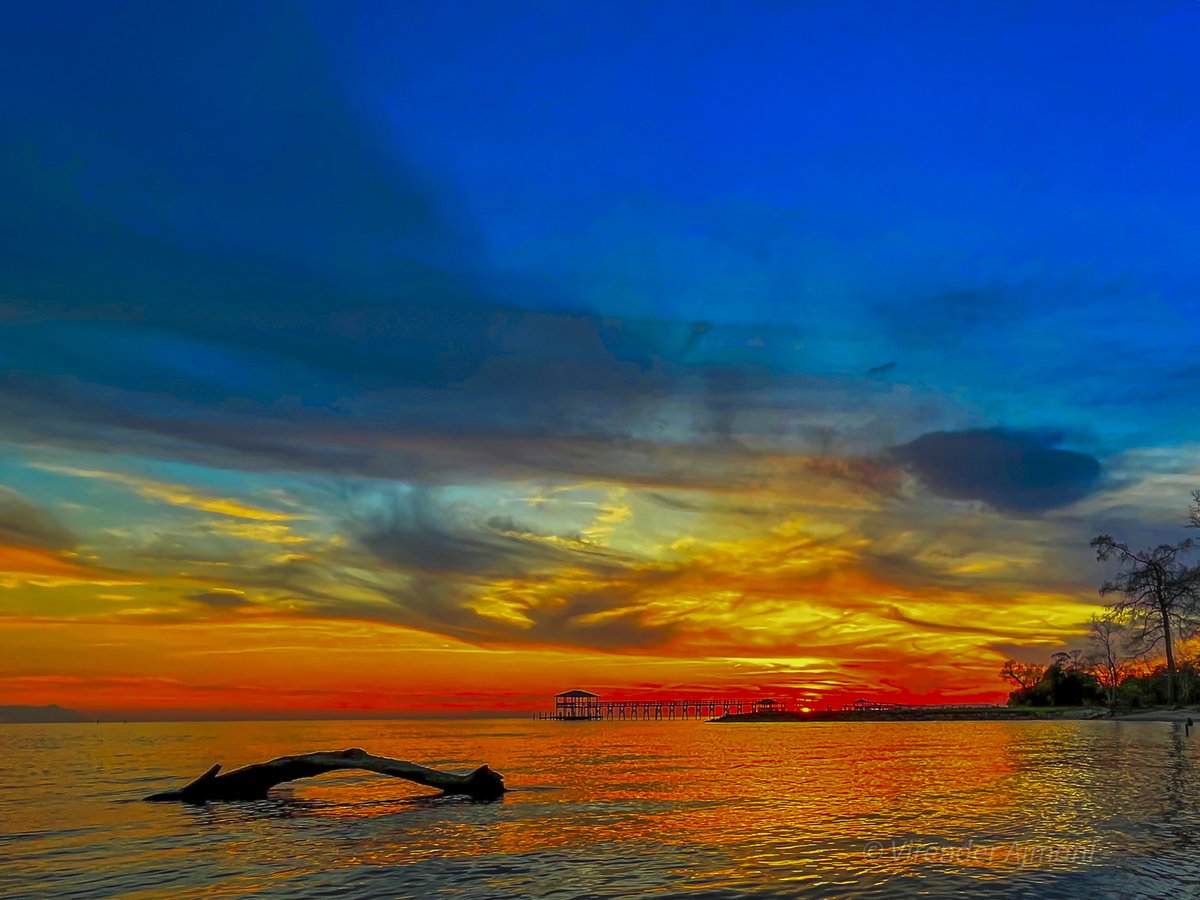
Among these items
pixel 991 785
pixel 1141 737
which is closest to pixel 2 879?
pixel 991 785

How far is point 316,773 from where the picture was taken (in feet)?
109

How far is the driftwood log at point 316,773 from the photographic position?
108 ft

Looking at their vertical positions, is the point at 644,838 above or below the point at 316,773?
below

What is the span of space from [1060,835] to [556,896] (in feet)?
47.8

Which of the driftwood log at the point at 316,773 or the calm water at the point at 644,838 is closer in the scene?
the calm water at the point at 644,838

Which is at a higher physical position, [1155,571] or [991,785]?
[1155,571]

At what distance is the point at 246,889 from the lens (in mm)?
17984

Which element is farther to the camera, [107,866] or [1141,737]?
[1141,737]

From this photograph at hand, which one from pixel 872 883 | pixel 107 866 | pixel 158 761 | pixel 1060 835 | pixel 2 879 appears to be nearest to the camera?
pixel 872 883

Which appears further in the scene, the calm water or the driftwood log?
the driftwood log

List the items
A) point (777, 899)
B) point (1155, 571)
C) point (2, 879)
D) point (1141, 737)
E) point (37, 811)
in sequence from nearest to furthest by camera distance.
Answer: point (777, 899)
point (2, 879)
point (37, 811)
point (1141, 737)
point (1155, 571)

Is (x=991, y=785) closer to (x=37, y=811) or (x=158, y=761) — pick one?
(x=37, y=811)

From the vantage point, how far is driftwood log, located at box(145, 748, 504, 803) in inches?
1294

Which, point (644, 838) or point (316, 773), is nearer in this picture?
Answer: point (644, 838)
